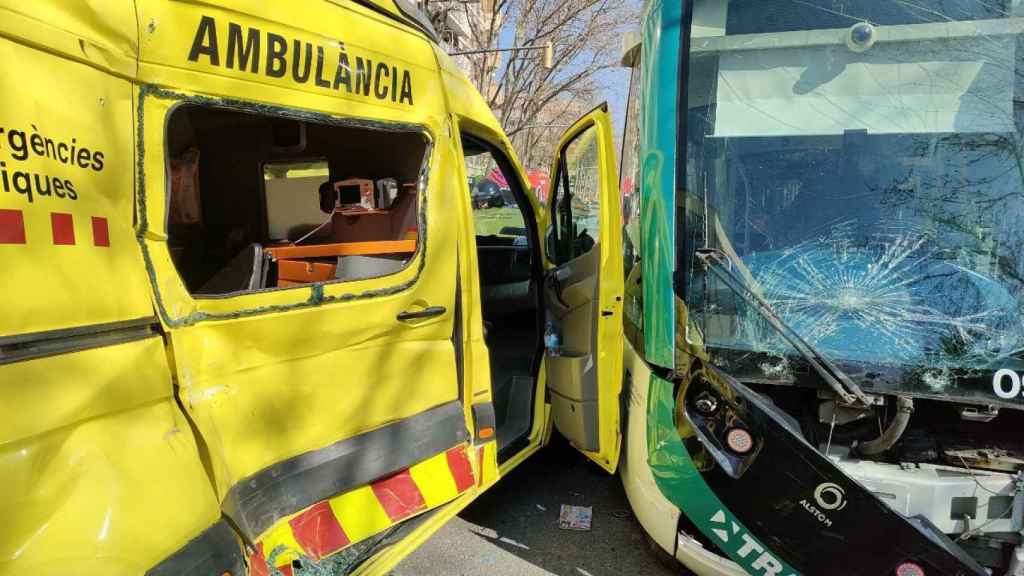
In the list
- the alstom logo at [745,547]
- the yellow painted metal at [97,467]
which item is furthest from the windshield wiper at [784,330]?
the yellow painted metal at [97,467]

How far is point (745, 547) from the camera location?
234 centimetres

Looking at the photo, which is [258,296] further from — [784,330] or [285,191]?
[784,330]

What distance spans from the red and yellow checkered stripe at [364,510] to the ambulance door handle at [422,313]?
0.59m

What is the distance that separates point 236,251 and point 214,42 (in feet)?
6.51

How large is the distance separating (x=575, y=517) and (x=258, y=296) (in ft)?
7.30

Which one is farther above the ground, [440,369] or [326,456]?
[440,369]

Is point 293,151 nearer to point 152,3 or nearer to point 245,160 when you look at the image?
point 245,160

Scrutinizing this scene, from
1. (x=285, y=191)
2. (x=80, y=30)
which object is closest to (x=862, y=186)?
(x=80, y=30)

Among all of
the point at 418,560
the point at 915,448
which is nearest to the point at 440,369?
the point at 418,560

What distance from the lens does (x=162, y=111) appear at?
167 centimetres

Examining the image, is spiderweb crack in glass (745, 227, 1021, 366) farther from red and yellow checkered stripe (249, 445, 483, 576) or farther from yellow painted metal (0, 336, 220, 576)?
yellow painted metal (0, 336, 220, 576)

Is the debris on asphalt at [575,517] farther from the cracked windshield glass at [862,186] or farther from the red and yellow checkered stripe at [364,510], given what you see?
the cracked windshield glass at [862,186]

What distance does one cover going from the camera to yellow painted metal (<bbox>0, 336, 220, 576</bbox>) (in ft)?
4.13

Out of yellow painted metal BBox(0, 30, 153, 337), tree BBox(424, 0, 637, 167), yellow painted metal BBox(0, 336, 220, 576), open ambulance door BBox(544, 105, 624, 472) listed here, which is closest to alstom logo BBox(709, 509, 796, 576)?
open ambulance door BBox(544, 105, 624, 472)
